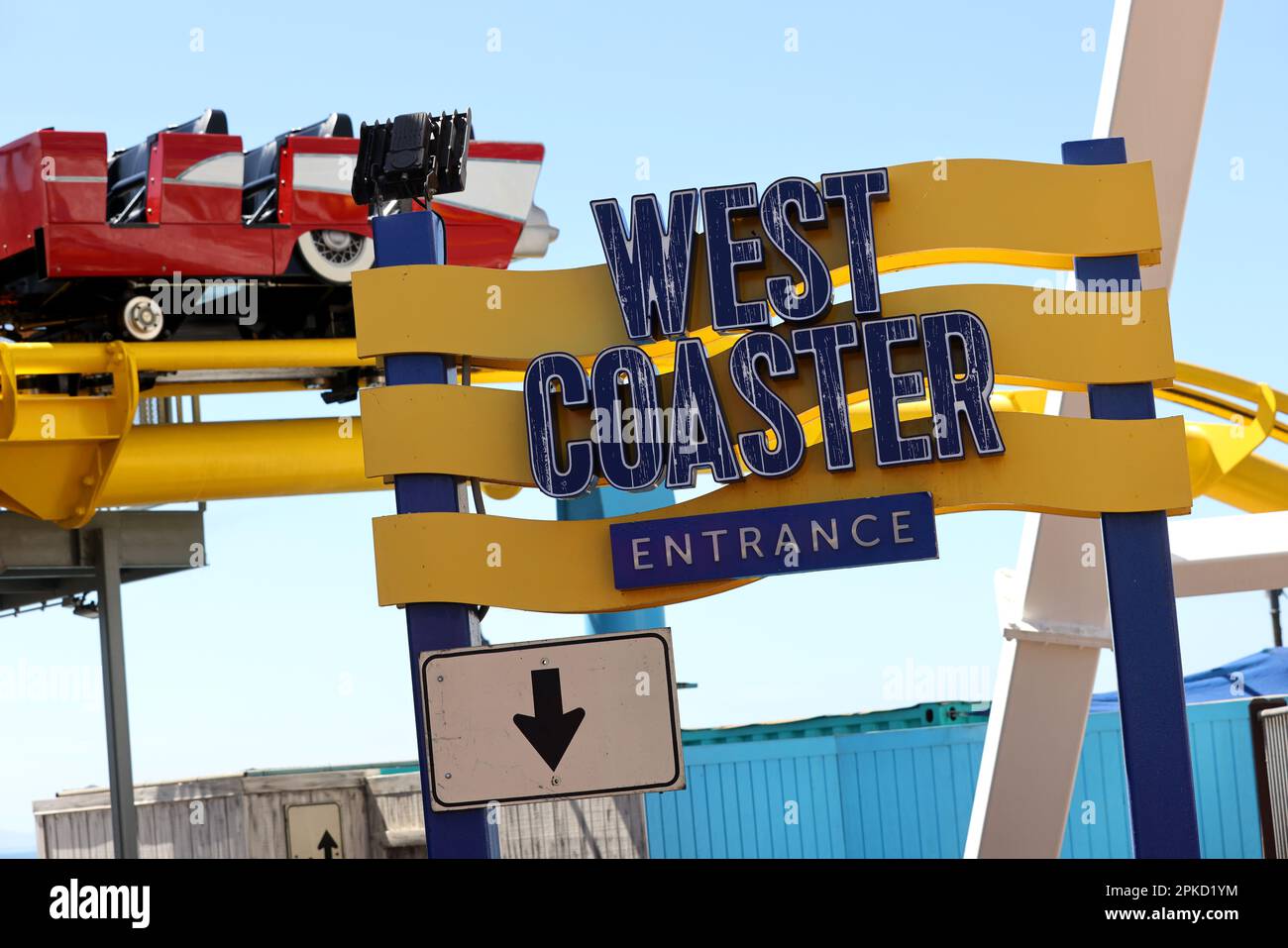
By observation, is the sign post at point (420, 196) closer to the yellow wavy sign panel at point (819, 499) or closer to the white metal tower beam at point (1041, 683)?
the yellow wavy sign panel at point (819, 499)

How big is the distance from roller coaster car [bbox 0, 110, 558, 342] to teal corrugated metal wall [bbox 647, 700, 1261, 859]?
522 cm

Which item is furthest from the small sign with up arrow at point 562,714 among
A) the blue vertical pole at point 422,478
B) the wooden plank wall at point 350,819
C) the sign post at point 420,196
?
the wooden plank wall at point 350,819

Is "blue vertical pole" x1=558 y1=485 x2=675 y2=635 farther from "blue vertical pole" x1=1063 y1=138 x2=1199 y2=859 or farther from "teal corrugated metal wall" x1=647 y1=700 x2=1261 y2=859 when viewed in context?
"blue vertical pole" x1=1063 y1=138 x2=1199 y2=859

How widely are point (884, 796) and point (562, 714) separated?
1051cm

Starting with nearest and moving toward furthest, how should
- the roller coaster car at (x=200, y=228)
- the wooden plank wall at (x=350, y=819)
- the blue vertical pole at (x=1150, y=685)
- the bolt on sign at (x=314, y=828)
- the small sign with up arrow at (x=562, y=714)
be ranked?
the small sign with up arrow at (x=562, y=714), the blue vertical pole at (x=1150, y=685), the roller coaster car at (x=200, y=228), the wooden plank wall at (x=350, y=819), the bolt on sign at (x=314, y=828)

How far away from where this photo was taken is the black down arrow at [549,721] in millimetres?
3799

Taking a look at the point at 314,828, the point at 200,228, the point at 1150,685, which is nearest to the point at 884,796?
the point at 314,828

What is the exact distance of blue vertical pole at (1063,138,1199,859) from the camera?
210 inches

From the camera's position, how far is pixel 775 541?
5469mm

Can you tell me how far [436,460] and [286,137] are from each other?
212 inches

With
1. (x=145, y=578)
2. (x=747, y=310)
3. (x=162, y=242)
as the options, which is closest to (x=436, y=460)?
(x=747, y=310)

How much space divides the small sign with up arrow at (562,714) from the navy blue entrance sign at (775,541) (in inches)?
63.6

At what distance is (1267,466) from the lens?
9984 millimetres
